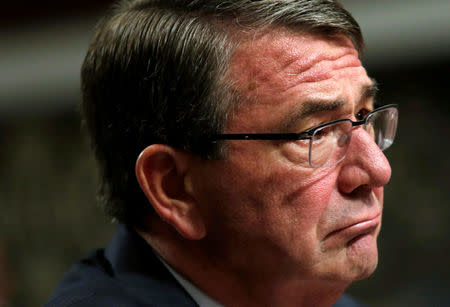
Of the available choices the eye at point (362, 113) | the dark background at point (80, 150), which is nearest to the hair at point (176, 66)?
the eye at point (362, 113)

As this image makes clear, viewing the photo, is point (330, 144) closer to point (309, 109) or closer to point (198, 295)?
point (309, 109)

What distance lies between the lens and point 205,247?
1.84 m

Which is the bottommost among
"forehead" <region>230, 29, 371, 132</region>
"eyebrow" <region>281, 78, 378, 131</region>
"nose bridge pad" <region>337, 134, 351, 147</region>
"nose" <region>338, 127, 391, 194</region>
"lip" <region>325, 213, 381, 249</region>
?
"lip" <region>325, 213, 381, 249</region>

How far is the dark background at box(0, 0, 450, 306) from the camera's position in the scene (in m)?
3.59

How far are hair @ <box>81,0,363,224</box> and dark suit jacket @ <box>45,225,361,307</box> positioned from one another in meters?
0.12

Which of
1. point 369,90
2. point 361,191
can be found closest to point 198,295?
point 361,191

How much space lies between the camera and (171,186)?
1.84 m

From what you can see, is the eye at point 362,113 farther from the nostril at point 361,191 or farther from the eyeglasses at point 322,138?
the nostril at point 361,191

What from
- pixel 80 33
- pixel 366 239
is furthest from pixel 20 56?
pixel 366 239

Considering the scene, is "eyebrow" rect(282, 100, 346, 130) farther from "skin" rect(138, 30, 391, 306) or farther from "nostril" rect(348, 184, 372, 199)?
"nostril" rect(348, 184, 372, 199)

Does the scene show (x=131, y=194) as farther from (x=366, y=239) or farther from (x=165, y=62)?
(x=366, y=239)

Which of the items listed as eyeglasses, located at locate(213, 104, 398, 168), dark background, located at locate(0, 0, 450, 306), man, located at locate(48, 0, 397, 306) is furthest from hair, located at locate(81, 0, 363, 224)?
dark background, located at locate(0, 0, 450, 306)

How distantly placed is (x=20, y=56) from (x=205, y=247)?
2.83 metres

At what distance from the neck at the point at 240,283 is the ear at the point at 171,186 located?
0.28 ft
